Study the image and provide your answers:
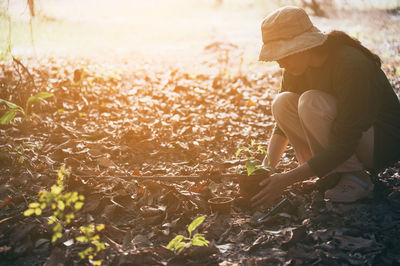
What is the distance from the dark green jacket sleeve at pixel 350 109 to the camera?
7.89 ft

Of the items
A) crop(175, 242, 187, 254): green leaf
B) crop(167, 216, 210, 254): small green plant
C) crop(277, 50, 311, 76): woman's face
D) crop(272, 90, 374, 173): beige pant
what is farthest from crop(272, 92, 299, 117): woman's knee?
crop(175, 242, 187, 254): green leaf

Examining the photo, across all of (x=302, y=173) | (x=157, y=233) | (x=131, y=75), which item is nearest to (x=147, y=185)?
(x=157, y=233)

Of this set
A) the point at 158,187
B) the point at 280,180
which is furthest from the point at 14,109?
the point at 280,180

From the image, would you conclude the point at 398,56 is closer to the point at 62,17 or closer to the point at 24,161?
the point at 24,161

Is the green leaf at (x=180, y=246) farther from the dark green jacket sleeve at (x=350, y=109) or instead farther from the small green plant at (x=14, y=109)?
the small green plant at (x=14, y=109)

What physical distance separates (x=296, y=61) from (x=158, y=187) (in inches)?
52.8

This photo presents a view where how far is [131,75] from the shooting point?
259 inches

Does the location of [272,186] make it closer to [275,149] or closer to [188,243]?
[275,149]

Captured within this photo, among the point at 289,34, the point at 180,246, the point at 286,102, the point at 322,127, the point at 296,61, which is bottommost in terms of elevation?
the point at 180,246

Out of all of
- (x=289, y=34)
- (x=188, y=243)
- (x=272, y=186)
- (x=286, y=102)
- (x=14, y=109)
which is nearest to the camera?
(x=188, y=243)

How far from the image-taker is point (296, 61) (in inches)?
98.2

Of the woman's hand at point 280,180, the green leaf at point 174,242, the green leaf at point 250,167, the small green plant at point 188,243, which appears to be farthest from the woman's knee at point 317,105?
the green leaf at point 174,242

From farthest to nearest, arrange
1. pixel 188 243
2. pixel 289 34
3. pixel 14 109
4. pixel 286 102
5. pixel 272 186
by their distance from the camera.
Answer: pixel 14 109
pixel 286 102
pixel 272 186
pixel 289 34
pixel 188 243

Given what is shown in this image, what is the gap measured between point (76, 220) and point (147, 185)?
58 centimetres
